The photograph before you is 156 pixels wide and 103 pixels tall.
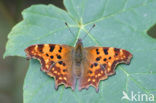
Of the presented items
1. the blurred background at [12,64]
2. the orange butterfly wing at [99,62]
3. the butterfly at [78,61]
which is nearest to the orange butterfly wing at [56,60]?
the butterfly at [78,61]

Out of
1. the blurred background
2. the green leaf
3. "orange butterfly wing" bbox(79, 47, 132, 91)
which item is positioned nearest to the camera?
the green leaf

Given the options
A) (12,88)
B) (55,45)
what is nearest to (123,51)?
(55,45)

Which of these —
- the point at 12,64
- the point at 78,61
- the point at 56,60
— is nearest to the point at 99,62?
the point at 78,61

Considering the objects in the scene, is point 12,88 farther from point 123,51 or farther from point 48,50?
point 123,51

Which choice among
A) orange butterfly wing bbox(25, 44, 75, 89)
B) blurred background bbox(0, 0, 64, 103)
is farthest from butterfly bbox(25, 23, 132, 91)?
blurred background bbox(0, 0, 64, 103)

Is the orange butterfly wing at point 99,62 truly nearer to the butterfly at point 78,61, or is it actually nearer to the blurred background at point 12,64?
the butterfly at point 78,61

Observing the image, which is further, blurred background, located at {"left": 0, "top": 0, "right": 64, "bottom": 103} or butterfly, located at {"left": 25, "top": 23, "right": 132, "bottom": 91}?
blurred background, located at {"left": 0, "top": 0, "right": 64, "bottom": 103}

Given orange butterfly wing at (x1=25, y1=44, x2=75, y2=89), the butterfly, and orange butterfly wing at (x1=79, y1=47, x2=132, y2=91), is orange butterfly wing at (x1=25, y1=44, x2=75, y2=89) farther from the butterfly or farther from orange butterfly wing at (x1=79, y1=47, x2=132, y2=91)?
orange butterfly wing at (x1=79, y1=47, x2=132, y2=91)
